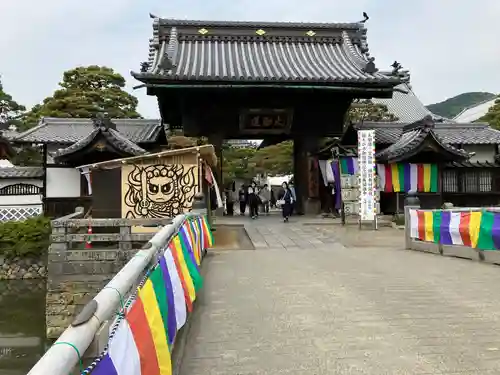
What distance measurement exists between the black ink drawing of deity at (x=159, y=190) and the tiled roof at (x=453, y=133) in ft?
36.4

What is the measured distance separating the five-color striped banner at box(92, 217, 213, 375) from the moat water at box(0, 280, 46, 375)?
21.7ft

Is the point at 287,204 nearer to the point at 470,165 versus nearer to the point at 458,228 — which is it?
the point at 470,165

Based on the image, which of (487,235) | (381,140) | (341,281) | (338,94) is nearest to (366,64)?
(338,94)

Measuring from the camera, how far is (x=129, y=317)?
8.91 feet

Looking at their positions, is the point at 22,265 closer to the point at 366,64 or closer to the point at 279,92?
the point at 279,92

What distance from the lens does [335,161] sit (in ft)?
63.4

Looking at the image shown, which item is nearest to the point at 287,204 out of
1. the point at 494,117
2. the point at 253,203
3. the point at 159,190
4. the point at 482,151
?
the point at 253,203

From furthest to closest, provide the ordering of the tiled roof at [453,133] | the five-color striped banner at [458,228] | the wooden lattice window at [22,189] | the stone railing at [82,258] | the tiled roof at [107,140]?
1. the tiled roof at [453,133]
2. the wooden lattice window at [22,189]
3. the tiled roof at [107,140]
4. the stone railing at [82,258]
5. the five-color striped banner at [458,228]

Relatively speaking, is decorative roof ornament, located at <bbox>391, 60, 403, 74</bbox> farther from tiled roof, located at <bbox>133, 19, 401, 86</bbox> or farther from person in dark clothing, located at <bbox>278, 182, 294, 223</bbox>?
person in dark clothing, located at <bbox>278, 182, 294, 223</bbox>

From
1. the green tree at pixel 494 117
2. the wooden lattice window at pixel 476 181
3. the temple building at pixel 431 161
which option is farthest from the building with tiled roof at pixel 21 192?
the green tree at pixel 494 117

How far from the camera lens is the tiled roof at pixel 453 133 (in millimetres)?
→ 22453

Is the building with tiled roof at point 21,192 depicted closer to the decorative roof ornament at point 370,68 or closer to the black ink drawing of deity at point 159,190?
the black ink drawing of deity at point 159,190

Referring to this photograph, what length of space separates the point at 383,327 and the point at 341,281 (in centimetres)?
279

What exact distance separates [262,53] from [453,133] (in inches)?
385
